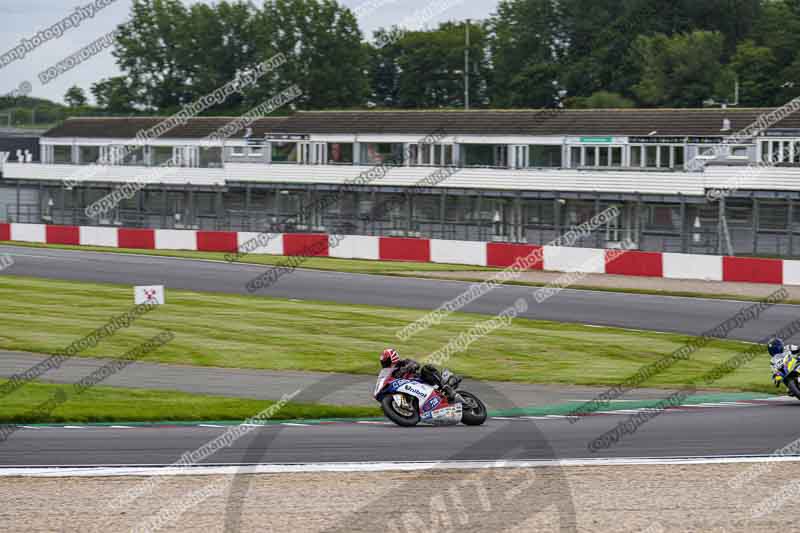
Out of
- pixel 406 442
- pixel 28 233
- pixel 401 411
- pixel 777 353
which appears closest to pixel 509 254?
pixel 777 353

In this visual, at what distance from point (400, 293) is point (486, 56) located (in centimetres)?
7438

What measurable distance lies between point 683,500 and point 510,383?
29.9ft

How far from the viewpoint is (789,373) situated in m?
20.1

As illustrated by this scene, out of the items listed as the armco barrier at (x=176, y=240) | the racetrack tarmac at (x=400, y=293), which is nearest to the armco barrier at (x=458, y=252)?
the racetrack tarmac at (x=400, y=293)

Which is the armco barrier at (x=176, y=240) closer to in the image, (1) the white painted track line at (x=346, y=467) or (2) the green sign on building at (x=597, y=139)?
(2) the green sign on building at (x=597, y=139)

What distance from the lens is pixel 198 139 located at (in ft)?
240

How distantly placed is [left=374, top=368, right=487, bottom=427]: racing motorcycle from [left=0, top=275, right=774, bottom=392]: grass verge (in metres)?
5.22

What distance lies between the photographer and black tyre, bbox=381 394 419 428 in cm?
1805

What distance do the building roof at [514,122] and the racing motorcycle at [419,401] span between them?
37.0m

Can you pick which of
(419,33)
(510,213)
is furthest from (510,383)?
(419,33)

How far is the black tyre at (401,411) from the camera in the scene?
18047mm

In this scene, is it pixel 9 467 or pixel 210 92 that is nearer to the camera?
pixel 9 467

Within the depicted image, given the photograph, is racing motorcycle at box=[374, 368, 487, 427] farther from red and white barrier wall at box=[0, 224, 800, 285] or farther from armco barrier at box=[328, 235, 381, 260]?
armco barrier at box=[328, 235, 381, 260]

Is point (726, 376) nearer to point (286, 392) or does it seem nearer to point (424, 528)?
point (286, 392)
